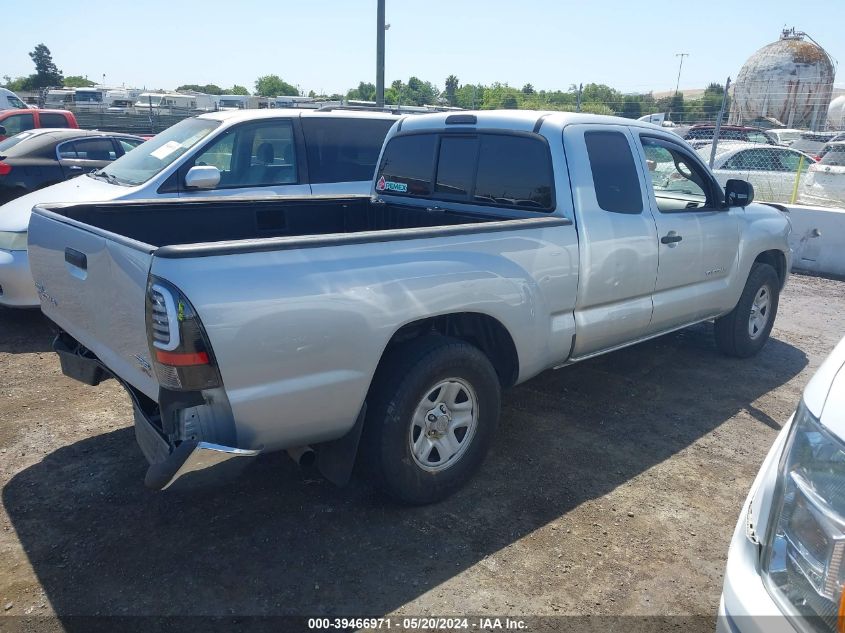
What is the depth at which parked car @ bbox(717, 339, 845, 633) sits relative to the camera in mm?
1624

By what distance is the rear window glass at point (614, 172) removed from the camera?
415cm

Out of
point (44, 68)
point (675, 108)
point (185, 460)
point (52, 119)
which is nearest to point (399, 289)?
point (185, 460)

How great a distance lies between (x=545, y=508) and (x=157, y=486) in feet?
6.32

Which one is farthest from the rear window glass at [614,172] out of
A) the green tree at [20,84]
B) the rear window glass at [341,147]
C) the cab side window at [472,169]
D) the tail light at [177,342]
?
the green tree at [20,84]

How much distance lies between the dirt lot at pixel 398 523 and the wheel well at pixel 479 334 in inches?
23.5

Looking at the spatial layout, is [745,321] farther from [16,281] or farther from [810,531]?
[16,281]

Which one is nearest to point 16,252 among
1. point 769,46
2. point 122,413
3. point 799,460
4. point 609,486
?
point 122,413

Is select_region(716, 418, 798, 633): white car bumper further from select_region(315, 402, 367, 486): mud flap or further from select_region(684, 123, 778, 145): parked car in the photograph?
select_region(684, 123, 778, 145): parked car

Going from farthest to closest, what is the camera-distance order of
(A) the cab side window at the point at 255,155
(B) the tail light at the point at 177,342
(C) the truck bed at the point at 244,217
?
Result: (A) the cab side window at the point at 255,155 < (C) the truck bed at the point at 244,217 < (B) the tail light at the point at 177,342

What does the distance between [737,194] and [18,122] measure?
15013 millimetres

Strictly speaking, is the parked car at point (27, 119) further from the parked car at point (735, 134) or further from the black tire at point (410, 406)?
the parked car at point (735, 134)

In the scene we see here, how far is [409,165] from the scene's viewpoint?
4805mm

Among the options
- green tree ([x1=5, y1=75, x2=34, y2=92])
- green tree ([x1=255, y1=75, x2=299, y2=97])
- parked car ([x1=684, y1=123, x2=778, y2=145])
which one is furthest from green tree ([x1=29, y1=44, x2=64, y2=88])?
parked car ([x1=684, y1=123, x2=778, y2=145])

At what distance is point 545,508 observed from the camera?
345cm
